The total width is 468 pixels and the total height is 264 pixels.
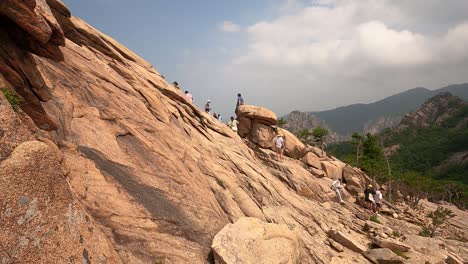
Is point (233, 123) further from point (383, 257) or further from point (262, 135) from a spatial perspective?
point (383, 257)

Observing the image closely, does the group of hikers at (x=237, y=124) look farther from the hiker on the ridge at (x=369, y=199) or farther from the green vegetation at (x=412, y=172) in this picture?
the green vegetation at (x=412, y=172)

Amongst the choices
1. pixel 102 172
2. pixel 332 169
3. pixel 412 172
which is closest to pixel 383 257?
pixel 102 172

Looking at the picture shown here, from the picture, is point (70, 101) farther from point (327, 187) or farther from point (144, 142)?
point (327, 187)

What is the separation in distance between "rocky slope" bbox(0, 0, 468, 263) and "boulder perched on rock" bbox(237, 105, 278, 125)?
66.5 feet

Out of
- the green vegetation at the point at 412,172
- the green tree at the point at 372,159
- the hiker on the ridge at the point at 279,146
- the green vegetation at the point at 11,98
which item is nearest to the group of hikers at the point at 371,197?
the hiker on the ridge at the point at 279,146

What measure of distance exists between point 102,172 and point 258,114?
33.4 metres

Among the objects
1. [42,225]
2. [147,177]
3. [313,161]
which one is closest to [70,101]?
[147,177]

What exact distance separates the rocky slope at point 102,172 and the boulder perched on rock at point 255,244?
0.15 metres

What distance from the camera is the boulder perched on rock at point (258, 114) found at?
43.4 metres

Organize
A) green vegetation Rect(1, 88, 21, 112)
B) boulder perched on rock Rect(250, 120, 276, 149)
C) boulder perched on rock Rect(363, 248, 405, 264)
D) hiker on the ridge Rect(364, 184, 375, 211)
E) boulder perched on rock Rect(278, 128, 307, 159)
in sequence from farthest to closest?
boulder perched on rock Rect(278, 128, 307, 159) < boulder perched on rock Rect(250, 120, 276, 149) < hiker on the ridge Rect(364, 184, 375, 211) < boulder perched on rock Rect(363, 248, 405, 264) < green vegetation Rect(1, 88, 21, 112)

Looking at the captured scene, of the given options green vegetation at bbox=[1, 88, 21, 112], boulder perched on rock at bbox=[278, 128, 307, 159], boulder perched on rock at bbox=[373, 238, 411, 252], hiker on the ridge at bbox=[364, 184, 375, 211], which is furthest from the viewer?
boulder perched on rock at bbox=[278, 128, 307, 159]

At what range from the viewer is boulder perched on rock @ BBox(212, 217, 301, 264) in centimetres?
1186

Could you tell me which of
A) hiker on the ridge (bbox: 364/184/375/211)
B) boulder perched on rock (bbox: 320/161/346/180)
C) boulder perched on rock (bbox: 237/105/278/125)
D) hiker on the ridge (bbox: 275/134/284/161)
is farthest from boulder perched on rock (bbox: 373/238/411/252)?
boulder perched on rock (bbox: 237/105/278/125)

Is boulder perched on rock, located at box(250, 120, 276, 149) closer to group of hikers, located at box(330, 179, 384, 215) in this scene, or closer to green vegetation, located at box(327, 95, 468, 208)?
group of hikers, located at box(330, 179, 384, 215)
